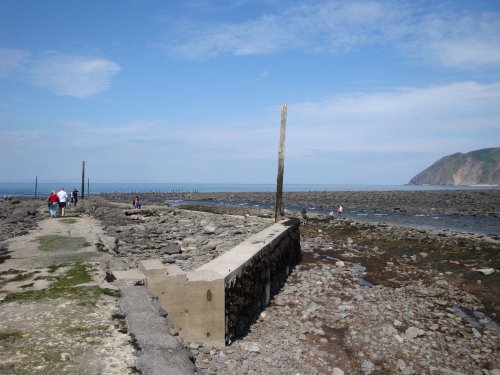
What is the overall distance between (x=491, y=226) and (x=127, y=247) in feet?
86.5

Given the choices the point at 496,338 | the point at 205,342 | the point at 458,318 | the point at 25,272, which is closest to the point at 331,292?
the point at 458,318

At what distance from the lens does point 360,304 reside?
994 cm

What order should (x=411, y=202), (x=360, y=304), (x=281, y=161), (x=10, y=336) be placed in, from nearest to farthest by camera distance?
(x=10, y=336), (x=360, y=304), (x=281, y=161), (x=411, y=202)

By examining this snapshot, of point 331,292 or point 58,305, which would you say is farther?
point 331,292

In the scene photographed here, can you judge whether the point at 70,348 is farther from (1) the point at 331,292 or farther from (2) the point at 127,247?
(2) the point at 127,247

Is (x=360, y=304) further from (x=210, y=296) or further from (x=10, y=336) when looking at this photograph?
(x=10, y=336)

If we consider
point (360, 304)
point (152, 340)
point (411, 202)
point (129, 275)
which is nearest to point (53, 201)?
point (129, 275)

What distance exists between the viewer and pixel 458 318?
923 centimetres

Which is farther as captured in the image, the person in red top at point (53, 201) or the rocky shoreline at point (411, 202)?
the rocky shoreline at point (411, 202)

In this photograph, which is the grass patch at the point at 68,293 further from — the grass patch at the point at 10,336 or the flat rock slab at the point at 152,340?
the grass patch at the point at 10,336

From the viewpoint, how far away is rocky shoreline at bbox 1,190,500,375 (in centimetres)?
693

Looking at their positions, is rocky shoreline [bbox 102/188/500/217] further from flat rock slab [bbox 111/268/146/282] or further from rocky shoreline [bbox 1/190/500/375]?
flat rock slab [bbox 111/268/146/282]

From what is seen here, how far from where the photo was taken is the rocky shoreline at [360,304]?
22.7 ft

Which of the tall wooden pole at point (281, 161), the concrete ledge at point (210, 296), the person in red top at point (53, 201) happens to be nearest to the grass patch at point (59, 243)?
the concrete ledge at point (210, 296)
